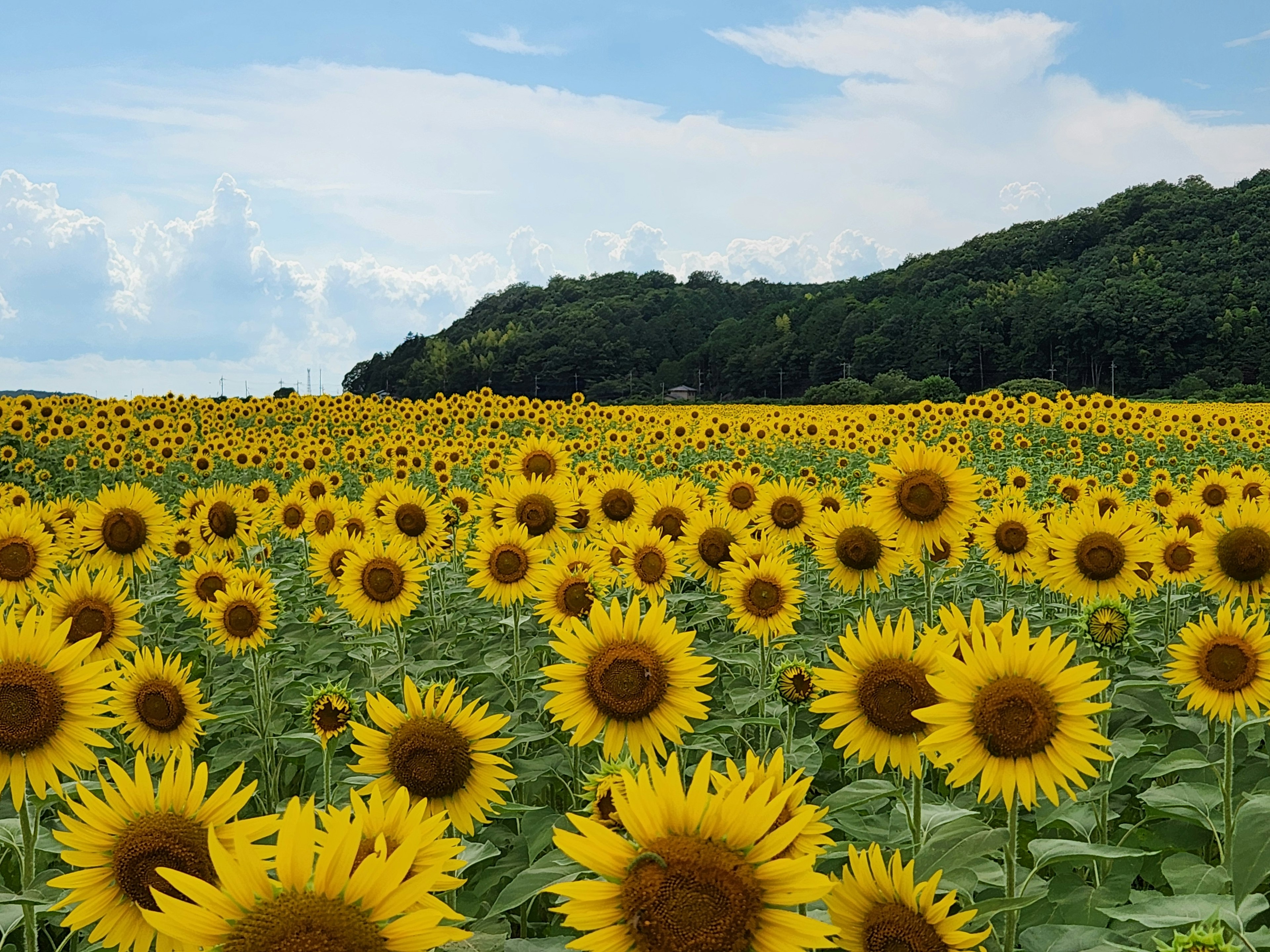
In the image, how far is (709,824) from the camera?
4.84 ft

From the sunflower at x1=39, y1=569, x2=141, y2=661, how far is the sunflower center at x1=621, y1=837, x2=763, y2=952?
369 cm

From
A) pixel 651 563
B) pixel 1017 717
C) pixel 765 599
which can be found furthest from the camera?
pixel 651 563

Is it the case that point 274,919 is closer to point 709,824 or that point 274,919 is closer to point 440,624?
point 709,824

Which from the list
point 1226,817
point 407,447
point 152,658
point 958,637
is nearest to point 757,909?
point 958,637

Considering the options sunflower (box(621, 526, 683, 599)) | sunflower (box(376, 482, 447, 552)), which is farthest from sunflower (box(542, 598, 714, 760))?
sunflower (box(376, 482, 447, 552))

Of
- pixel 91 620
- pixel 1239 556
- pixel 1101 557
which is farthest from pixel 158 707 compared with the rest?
pixel 1239 556

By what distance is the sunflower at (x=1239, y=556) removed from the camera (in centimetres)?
492

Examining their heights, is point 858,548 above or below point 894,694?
above

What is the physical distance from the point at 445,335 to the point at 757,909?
3726 inches

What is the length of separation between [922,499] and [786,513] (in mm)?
1676

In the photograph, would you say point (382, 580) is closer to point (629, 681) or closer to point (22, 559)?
point (22, 559)

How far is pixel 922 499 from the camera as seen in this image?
4711 millimetres

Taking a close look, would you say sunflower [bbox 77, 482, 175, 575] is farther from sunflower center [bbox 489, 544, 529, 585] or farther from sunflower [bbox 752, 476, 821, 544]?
sunflower [bbox 752, 476, 821, 544]

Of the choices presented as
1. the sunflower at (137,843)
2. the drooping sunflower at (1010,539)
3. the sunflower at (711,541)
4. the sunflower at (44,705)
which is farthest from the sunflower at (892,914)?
the drooping sunflower at (1010,539)
